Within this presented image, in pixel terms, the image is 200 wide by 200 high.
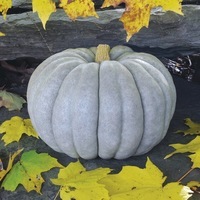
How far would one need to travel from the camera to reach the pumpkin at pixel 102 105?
1645mm

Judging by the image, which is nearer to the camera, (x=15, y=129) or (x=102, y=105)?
(x=102, y=105)

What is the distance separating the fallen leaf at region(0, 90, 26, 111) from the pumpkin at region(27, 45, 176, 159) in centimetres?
46

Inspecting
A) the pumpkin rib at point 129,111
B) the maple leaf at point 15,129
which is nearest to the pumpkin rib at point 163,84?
the pumpkin rib at point 129,111

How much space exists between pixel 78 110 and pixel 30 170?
284mm

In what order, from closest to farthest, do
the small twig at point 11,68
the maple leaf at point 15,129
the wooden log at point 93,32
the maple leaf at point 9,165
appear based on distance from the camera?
the maple leaf at point 9,165, the maple leaf at point 15,129, the wooden log at point 93,32, the small twig at point 11,68

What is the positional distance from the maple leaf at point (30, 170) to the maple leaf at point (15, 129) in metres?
0.17

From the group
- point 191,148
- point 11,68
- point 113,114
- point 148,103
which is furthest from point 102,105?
point 11,68

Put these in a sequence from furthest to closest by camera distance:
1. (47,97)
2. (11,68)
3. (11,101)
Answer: (11,68) < (11,101) < (47,97)

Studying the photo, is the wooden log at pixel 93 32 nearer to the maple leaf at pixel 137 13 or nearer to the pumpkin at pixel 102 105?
the pumpkin at pixel 102 105

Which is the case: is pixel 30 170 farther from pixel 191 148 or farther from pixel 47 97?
pixel 191 148

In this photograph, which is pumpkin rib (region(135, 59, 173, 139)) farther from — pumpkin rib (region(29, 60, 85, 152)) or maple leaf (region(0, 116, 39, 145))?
maple leaf (region(0, 116, 39, 145))

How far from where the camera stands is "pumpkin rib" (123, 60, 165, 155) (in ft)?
5.53

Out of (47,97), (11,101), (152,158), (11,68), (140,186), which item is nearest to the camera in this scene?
(140,186)

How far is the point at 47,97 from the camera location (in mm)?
1705
